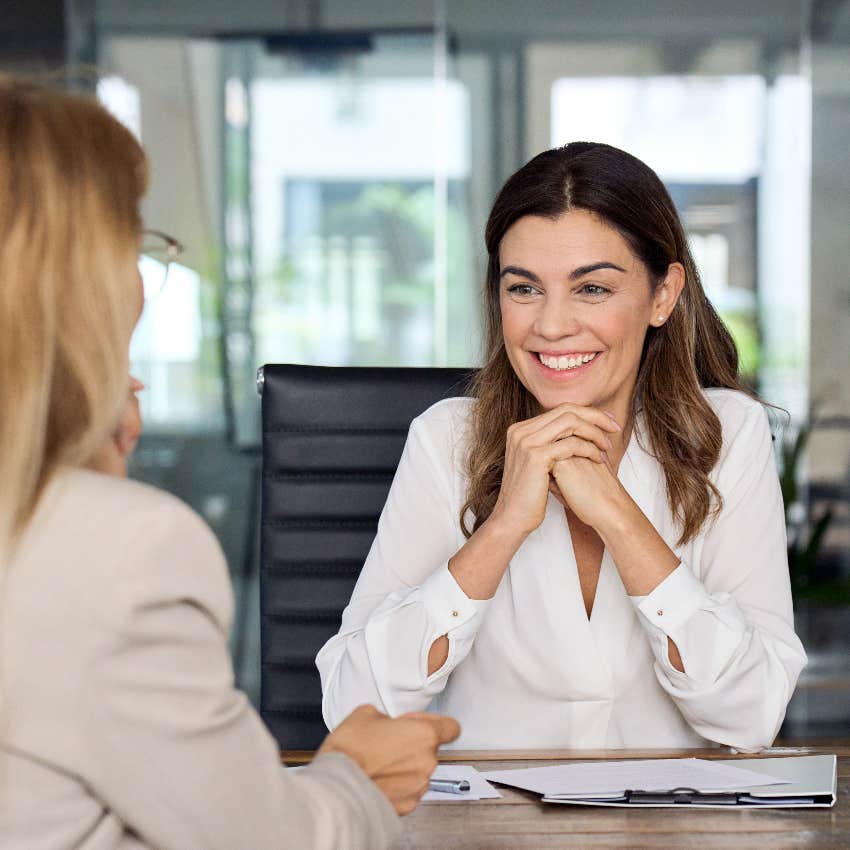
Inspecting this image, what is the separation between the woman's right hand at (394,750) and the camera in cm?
101

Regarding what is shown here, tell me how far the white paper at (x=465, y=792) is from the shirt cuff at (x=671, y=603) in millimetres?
367

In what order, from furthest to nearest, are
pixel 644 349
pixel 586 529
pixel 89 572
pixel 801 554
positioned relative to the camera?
pixel 801 554, pixel 644 349, pixel 586 529, pixel 89 572

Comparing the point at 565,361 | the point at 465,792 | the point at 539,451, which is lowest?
the point at 465,792

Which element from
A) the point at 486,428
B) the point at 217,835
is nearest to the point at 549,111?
the point at 486,428

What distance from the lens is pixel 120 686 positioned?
77cm

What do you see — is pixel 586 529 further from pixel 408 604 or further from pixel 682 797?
pixel 682 797

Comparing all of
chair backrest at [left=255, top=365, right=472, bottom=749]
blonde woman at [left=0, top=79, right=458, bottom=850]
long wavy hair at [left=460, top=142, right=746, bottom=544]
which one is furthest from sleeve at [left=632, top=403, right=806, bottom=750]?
blonde woman at [left=0, top=79, right=458, bottom=850]

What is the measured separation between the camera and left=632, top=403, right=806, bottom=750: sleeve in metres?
1.62

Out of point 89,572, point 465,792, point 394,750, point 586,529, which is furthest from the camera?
point 586,529

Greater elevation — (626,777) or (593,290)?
(593,290)

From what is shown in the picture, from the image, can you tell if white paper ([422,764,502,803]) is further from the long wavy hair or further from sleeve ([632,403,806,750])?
the long wavy hair

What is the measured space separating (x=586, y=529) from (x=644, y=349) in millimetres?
338

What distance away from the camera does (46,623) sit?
760 mm

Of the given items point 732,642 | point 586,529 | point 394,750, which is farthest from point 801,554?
point 394,750
